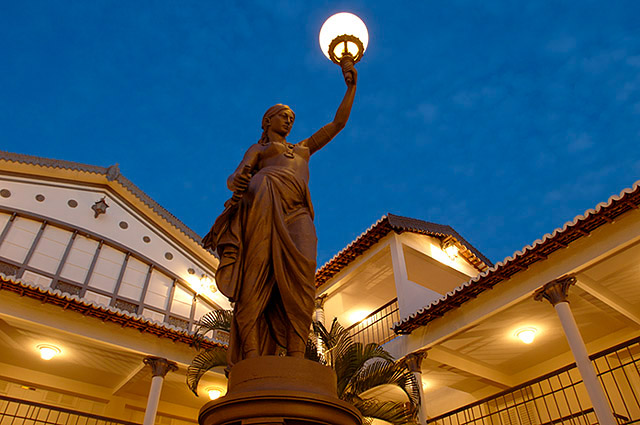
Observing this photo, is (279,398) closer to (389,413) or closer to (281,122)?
A: (281,122)

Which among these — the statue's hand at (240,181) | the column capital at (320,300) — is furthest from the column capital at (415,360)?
the statue's hand at (240,181)

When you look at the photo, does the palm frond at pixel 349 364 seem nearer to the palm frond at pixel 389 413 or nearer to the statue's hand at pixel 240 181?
the palm frond at pixel 389 413

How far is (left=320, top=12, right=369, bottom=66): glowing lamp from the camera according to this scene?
3.94 m

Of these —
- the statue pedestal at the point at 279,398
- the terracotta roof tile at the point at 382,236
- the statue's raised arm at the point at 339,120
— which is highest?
the terracotta roof tile at the point at 382,236

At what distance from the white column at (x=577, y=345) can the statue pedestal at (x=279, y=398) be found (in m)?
6.65

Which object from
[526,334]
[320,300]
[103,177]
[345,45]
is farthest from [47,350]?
[526,334]

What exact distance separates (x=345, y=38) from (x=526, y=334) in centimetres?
950

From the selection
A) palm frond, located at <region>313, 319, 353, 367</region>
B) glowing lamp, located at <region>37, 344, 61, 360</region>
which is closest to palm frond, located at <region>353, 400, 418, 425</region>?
palm frond, located at <region>313, 319, 353, 367</region>

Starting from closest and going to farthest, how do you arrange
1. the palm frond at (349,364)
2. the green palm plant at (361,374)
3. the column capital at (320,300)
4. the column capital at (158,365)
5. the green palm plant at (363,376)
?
the green palm plant at (361,374), the green palm plant at (363,376), the palm frond at (349,364), the column capital at (158,365), the column capital at (320,300)

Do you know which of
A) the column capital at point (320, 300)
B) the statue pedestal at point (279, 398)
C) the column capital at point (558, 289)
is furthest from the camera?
the column capital at point (320, 300)

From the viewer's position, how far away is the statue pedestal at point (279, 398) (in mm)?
2344

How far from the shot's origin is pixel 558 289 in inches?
349

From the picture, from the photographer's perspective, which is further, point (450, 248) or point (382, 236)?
point (450, 248)

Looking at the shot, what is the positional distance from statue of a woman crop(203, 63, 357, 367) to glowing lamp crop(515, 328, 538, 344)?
939 centimetres
